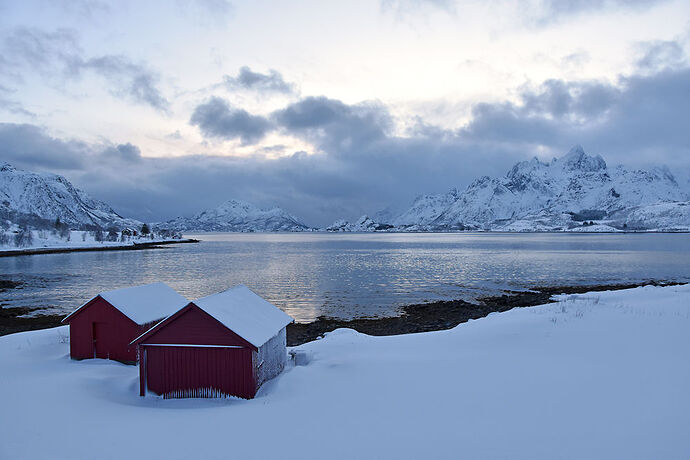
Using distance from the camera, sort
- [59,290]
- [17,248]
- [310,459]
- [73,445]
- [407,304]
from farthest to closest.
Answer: [17,248], [59,290], [407,304], [73,445], [310,459]

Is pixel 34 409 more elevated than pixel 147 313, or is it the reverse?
pixel 147 313

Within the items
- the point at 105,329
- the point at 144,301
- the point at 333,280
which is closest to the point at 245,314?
the point at 144,301

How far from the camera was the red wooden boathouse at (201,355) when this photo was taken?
41.3ft

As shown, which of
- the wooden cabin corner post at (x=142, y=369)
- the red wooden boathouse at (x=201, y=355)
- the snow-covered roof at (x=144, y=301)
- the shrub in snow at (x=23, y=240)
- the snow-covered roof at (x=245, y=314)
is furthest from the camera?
the shrub in snow at (x=23, y=240)

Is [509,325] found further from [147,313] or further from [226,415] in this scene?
[147,313]

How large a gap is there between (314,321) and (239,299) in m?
16.3

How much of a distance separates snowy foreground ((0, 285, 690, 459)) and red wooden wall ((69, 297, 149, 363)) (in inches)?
23.6

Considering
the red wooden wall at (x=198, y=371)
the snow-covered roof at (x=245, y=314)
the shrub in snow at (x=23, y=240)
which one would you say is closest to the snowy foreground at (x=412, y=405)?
the red wooden wall at (x=198, y=371)

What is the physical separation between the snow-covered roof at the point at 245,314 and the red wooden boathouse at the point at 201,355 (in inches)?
1.8

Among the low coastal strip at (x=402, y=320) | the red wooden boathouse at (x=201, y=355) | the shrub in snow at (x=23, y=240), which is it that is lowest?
the low coastal strip at (x=402, y=320)

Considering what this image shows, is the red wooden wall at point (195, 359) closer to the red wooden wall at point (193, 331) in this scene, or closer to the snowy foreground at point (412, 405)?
the red wooden wall at point (193, 331)

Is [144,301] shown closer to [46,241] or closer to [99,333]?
[99,333]

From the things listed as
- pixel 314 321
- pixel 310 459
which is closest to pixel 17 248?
pixel 314 321

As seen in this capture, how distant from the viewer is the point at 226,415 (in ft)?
36.7
